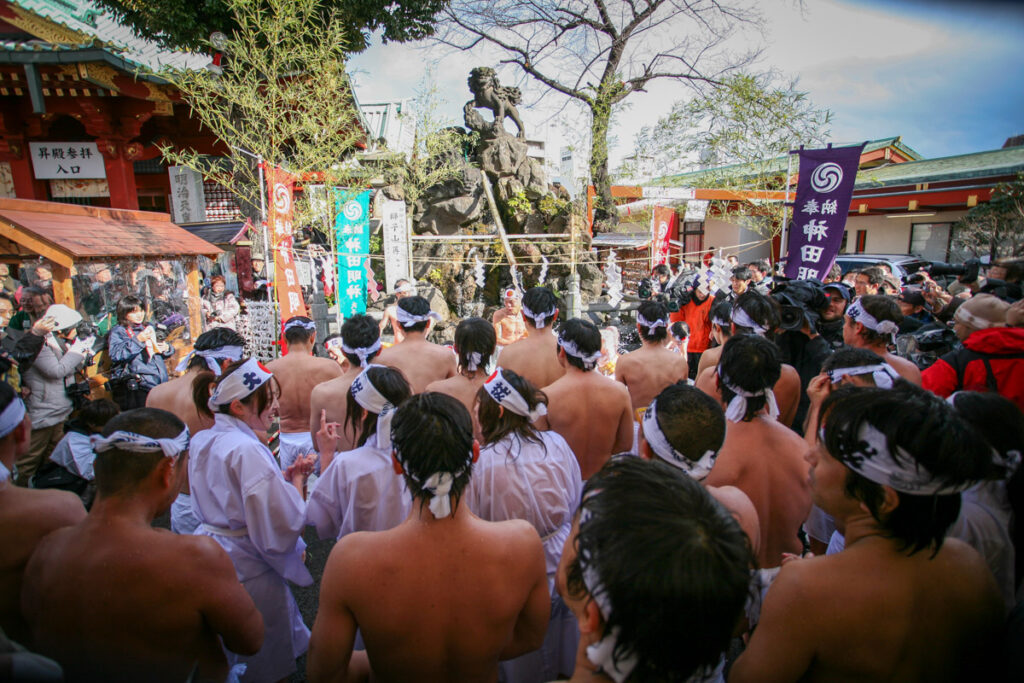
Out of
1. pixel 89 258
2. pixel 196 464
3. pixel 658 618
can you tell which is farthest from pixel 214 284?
pixel 658 618

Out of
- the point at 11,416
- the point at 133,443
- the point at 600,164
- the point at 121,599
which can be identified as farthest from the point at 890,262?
the point at 11,416

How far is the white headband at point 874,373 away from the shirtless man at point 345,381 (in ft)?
8.84

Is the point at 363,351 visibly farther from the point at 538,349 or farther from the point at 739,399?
the point at 739,399

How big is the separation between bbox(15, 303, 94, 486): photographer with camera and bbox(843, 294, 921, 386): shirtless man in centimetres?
601

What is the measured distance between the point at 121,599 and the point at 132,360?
4.17 metres

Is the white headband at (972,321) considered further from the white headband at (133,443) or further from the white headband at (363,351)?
the white headband at (133,443)

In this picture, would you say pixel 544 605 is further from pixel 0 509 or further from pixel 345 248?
pixel 345 248

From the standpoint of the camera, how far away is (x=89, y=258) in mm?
5254

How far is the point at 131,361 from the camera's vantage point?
4.77 m

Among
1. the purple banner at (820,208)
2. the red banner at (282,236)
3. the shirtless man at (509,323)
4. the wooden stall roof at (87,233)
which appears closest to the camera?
the wooden stall roof at (87,233)

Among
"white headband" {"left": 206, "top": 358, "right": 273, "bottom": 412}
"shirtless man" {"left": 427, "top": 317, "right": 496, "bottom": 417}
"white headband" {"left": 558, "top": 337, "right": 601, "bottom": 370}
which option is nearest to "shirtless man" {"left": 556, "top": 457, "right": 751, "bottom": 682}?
"white headband" {"left": 206, "top": 358, "right": 273, "bottom": 412}

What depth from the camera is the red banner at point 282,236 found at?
623 cm

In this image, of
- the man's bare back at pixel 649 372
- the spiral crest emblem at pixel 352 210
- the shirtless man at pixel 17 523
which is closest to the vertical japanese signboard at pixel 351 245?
the spiral crest emblem at pixel 352 210

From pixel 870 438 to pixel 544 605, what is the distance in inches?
43.2
